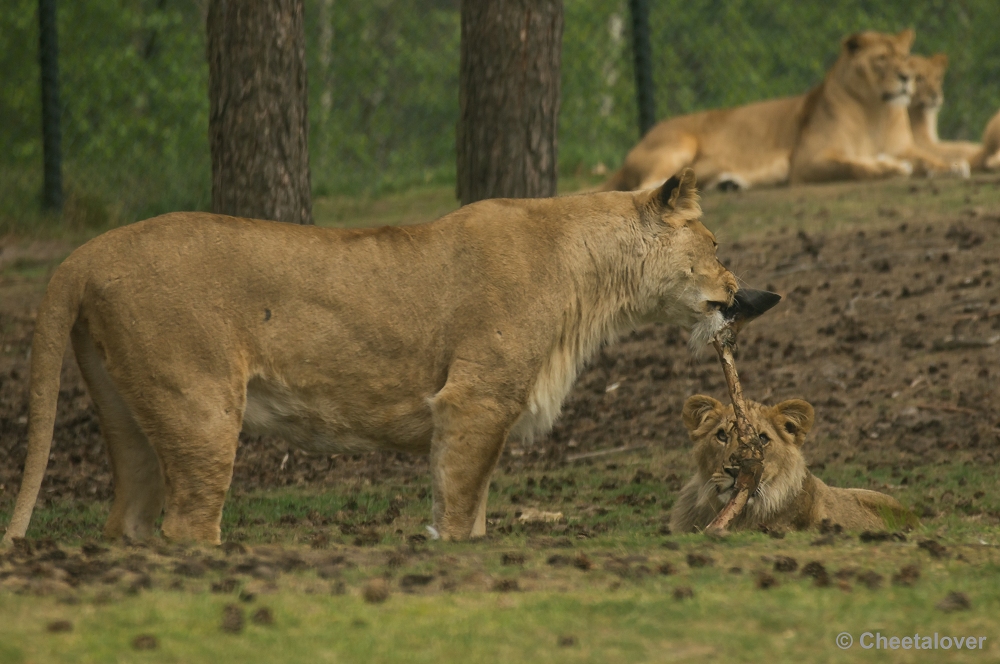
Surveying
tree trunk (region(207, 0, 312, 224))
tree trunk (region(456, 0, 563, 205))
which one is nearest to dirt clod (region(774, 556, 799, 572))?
tree trunk (region(207, 0, 312, 224))

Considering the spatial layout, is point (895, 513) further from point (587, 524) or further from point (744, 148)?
point (744, 148)

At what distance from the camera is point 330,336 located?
5.56 metres

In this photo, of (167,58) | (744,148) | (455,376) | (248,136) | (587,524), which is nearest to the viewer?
(455,376)

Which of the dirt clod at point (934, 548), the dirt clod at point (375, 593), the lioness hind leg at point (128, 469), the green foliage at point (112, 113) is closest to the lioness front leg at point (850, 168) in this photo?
the green foliage at point (112, 113)

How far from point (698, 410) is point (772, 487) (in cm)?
54

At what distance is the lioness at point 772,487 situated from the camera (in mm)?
6164

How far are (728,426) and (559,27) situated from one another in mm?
4242

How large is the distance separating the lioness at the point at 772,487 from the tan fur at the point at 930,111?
29.5 feet

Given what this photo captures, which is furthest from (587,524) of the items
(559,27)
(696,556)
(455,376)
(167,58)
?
(167,58)

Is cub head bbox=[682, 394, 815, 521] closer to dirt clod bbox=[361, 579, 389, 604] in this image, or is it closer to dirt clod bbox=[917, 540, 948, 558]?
dirt clod bbox=[917, 540, 948, 558]

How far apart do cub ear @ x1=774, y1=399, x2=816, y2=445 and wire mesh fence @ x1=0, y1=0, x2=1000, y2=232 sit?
9.11m

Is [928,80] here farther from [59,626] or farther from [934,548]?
[59,626]

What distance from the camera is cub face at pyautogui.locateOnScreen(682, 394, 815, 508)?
6.16m

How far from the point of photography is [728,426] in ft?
20.5
